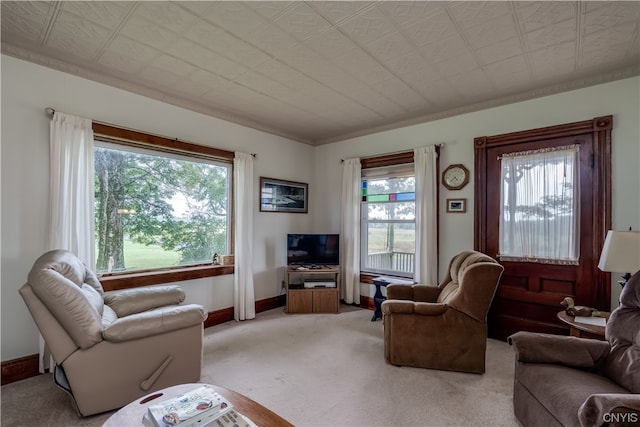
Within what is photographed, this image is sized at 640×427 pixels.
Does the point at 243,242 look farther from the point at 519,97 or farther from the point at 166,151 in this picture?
the point at 519,97

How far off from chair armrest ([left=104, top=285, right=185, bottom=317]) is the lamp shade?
359 cm

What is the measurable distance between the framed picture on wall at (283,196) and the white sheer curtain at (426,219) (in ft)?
6.20

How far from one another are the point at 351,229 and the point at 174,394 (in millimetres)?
3407

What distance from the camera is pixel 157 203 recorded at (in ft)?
11.3

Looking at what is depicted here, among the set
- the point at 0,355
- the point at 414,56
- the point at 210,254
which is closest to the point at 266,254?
the point at 210,254

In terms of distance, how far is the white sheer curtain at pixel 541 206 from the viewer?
9.91 feet

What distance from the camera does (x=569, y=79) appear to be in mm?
2924

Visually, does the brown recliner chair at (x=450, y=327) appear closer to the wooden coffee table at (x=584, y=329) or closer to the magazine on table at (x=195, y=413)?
the wooden coffee table at (x=584, y=329)

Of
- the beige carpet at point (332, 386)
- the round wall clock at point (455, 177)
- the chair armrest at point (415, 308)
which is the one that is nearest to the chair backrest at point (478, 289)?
the chair armrest at point (415, 308)

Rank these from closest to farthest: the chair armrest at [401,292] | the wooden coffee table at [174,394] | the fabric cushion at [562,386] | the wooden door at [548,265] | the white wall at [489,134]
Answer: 1. the wooden coffee table at [174,394]
2. the fabric cushion at [562,386]
3. the white wall at [489,134]
4. the wooden door at [548,265]
5. the chair armrest at [401,292]

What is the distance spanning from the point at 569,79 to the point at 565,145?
62cm

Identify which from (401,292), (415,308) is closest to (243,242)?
(401,292)

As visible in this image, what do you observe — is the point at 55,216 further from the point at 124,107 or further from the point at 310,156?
the point at 310,156

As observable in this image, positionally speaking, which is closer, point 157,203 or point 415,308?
point 415,308
